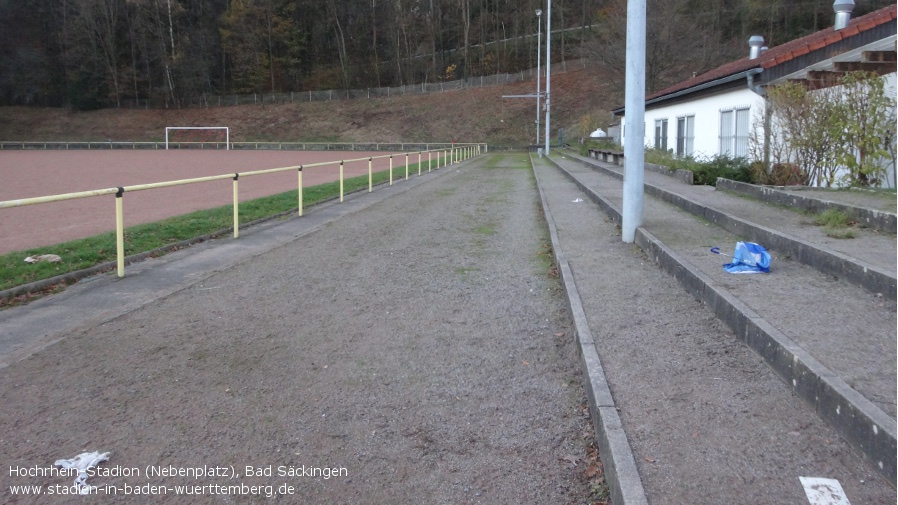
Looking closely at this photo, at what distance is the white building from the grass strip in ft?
35.6

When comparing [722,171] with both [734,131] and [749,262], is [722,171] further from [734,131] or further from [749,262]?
[749,262]

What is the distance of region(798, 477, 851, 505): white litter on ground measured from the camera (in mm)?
3414

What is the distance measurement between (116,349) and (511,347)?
3249 mm

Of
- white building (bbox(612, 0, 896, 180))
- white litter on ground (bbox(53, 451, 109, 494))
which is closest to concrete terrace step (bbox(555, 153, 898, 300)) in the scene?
white building (bbox(612, 0, 896, 180))

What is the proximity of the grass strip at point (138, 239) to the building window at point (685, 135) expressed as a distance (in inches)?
517

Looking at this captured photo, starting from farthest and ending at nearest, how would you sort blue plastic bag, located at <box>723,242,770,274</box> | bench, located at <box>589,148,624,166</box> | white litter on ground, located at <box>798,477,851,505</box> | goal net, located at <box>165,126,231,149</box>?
goal net, located at <box>165,126,231,149</box>, bench, located at <box>589,148,624,166</box>, blue plastic bag, located at <box>723,242,770,274</box>, white litter on ground, located at <box>798,477,851,505</box>

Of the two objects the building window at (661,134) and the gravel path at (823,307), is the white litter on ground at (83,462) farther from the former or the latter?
the building window at (661,134)

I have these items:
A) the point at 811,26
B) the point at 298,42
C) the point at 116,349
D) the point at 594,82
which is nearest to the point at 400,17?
the point at 298,42

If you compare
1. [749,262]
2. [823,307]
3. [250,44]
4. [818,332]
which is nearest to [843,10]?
[749,262]

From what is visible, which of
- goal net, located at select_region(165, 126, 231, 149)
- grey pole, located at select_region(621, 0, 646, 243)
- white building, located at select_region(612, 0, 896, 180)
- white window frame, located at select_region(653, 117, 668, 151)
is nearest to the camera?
grey pole, located at select_region(621, 0, 646, 243)

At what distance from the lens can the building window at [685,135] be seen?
82.7ft

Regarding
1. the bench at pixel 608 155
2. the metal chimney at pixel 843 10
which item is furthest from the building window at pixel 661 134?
the metal chimney at pixel 843 10

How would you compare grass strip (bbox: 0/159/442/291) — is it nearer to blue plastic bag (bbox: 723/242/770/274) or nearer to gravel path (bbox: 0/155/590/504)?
gravel path (bbox: 0/155/590/504)

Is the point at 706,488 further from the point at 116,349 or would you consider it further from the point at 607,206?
the point at 607,206
